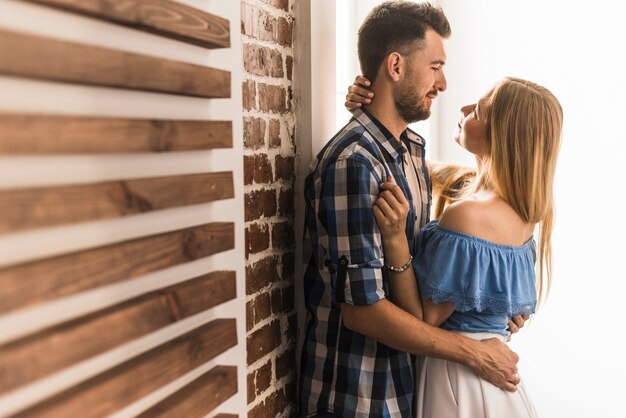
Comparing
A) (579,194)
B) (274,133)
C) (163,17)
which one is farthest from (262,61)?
(579,194)

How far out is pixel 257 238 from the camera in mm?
Answer: 1834

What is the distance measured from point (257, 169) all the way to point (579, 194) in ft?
6.35

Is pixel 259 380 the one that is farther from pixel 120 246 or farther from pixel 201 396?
pixel 120 246

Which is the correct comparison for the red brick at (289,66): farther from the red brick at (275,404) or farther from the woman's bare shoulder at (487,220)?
the red brick at (275,404)

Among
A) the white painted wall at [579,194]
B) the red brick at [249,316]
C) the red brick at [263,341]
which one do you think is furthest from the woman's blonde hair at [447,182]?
the white painted wall at [579,194]

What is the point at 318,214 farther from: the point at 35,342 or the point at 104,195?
the point at 35,342

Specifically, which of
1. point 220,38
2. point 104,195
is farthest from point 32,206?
point 220,38

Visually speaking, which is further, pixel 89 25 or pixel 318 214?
pixel 318 214

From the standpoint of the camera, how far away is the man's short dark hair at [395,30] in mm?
2066

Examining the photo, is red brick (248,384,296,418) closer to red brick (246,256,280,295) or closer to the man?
the man

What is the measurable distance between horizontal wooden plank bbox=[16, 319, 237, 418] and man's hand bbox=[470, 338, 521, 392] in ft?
2.86

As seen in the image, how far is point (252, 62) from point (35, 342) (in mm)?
1066

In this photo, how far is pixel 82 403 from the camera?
3.22ft

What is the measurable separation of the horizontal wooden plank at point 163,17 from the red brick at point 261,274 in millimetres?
663
